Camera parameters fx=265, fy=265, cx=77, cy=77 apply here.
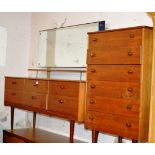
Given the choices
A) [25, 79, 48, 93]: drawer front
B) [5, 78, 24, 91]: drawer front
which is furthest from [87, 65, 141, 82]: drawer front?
[5, 78, 24, 91]: drawer front

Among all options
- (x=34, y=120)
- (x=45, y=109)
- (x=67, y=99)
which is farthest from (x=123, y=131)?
(x=34, y=120)

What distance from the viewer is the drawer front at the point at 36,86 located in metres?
3.28

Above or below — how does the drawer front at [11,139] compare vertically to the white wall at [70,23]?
below

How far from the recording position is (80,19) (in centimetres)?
359

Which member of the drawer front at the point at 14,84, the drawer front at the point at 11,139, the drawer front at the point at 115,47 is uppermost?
the drawer front at the point at 115,47

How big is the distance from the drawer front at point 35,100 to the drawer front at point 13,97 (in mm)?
125

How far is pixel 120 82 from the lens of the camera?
7.67ft

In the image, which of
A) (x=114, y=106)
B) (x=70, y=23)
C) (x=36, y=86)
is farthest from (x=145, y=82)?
(x=70, y=23)

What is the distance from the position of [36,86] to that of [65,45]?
0.73 m

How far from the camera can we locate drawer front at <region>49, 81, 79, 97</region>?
9.21ft

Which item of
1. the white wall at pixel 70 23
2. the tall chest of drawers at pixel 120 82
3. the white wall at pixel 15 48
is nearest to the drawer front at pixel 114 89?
the tall chest of drawers at pixel 120 82

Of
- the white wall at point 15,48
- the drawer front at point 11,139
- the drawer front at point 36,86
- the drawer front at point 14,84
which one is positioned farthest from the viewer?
the white wall at point 15,48

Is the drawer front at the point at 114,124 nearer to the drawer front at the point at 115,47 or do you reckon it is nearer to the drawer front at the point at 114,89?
the drawer front at the point at 114,89

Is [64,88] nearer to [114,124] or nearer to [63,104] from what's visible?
[63,104]
